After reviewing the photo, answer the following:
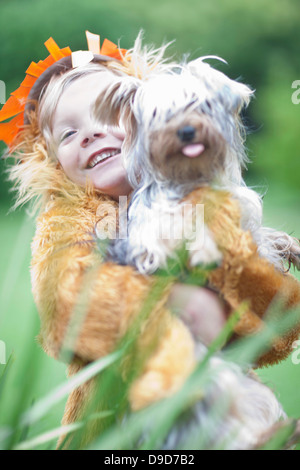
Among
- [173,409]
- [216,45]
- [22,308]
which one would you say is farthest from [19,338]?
[216,45]

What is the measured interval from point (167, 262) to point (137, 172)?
0.10 metres

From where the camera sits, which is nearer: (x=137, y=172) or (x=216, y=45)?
(x=137, y=172)

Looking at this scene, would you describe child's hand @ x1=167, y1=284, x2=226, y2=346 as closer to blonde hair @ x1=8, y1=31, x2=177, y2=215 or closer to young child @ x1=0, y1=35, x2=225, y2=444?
young child @ x1=0, y1=35, x2=225, y2=444

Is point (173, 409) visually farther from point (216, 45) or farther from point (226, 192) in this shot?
point (216, 45)

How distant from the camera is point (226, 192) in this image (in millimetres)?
451

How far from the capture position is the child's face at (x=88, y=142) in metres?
0.51

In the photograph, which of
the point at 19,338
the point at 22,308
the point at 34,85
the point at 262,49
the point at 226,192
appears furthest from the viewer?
the point at 262,49

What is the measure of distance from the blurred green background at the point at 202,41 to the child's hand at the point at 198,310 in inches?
20.4

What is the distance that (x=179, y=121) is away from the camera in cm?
43

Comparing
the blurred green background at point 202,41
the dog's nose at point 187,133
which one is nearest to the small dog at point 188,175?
the dog's nose at point 187,133

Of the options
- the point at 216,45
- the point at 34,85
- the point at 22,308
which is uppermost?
the point at 34,85

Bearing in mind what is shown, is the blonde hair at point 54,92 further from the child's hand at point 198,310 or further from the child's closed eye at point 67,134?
the child's hand at point 198,310

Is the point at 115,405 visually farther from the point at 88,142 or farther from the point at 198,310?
the point at 88,142

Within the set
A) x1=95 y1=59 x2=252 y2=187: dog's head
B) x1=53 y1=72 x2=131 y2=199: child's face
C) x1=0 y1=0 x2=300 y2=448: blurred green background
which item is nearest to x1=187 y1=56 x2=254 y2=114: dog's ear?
x1=95 y1=59 x2=252 y2=187: dog's head
